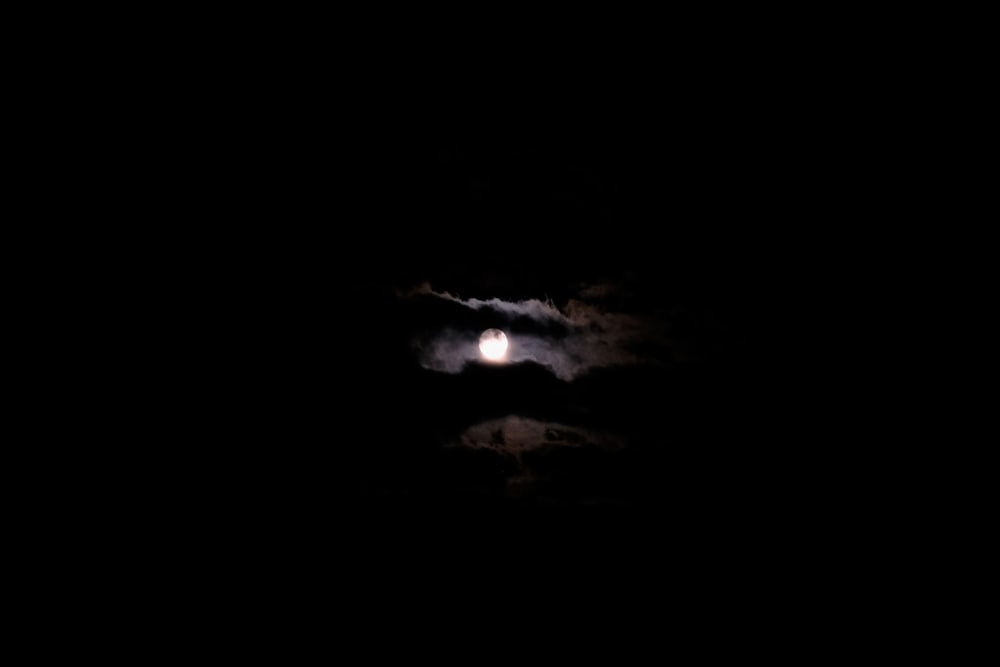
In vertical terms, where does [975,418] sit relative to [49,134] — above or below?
below

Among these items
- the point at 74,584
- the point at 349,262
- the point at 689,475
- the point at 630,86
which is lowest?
the point at 74,584

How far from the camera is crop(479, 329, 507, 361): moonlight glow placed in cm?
302

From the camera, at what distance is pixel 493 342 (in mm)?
3016

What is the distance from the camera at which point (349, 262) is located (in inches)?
116

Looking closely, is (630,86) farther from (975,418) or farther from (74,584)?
(74,584)

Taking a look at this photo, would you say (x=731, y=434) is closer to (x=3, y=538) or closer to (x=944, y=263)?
(x=944, y=263)

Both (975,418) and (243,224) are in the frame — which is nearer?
(243,224)

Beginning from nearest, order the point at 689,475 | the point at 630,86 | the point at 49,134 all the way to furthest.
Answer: the point at 49,134
the point at 630,86
the point at 689,475

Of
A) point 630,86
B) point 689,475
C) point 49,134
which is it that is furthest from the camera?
point 689,475

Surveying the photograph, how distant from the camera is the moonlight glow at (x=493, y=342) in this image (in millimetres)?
3016

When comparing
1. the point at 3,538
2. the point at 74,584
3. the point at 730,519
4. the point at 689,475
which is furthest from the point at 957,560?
the point at 3,538

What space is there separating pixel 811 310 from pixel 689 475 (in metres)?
1.22

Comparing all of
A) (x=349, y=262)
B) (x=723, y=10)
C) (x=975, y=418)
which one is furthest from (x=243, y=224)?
(x=975, y=418)

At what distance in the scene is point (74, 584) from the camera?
2633 mm
